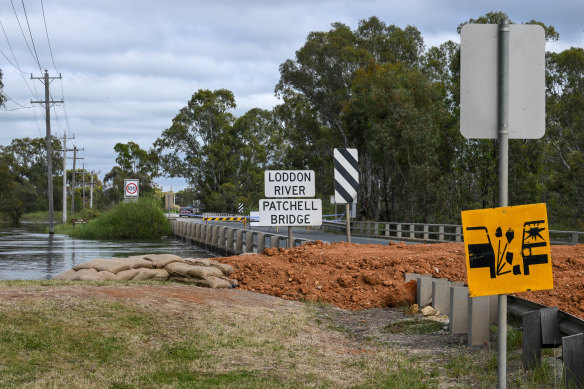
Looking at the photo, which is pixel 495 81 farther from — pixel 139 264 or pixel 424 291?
pixel 139 264

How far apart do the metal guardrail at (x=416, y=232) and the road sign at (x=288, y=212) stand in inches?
464

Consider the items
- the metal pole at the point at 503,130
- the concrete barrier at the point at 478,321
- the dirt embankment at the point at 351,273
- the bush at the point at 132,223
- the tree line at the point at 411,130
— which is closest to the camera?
the metal pole at the point at 503,130

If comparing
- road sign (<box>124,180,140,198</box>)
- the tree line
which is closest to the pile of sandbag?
the tree line

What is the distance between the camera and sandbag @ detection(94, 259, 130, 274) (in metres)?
13.8

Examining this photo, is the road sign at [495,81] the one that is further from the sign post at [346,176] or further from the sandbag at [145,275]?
the sign post at [346,176]

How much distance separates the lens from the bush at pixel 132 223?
165 ft

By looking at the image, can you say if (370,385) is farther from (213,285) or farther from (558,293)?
(213,285)

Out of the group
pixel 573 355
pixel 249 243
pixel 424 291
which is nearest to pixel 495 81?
pixel 573 355

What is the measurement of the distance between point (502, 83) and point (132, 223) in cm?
4675

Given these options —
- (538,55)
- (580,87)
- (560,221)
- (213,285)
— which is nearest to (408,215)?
(560,221)

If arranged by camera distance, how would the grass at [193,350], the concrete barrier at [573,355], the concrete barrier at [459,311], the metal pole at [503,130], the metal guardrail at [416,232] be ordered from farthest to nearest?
the metal guardrail at [416,232], the concrete barrier at [459,311], the grass at [193,350], the concrete barrier at [573,355], the metal pole at [503,130]

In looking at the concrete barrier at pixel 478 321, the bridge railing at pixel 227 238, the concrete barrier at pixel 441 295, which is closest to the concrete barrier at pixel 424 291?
the concrete barrier at pixel 441 295

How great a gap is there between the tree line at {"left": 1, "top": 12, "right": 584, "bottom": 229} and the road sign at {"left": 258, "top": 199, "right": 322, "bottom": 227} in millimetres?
24059

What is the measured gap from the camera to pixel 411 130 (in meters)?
45.4
